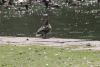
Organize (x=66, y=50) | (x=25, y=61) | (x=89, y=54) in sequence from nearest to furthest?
(x=25, y=61) → (x=89, y=54) → (x=66, y=50)

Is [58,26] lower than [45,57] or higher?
lower

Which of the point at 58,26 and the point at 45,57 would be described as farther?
the point at 58,26

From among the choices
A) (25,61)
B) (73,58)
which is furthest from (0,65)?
(73,58)

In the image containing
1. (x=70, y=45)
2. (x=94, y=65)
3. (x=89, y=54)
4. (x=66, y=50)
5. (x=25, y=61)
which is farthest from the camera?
(x=70, y=45)

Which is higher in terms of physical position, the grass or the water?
the grass

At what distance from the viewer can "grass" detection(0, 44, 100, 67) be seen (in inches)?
472

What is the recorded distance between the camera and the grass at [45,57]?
472 inches

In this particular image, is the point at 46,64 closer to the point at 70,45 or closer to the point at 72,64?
the point at 72,64

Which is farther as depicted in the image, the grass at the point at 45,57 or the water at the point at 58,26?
the water at the point at 58,26

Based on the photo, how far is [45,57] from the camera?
13.3 metres

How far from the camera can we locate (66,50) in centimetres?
1494

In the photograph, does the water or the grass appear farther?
the water

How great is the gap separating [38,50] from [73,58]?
258 cm

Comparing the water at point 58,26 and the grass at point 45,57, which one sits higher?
the grass at point 45,57
